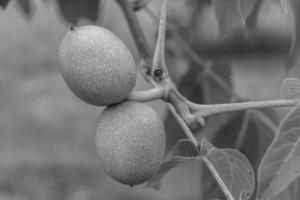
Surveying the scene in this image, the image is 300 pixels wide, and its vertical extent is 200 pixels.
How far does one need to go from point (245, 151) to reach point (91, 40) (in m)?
0.58

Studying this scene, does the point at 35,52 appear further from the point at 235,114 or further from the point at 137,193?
the point at 235,114

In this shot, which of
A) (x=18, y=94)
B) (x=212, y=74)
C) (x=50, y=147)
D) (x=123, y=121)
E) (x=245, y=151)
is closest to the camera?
(x=123, y=121)

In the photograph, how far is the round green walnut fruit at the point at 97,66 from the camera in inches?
40.4

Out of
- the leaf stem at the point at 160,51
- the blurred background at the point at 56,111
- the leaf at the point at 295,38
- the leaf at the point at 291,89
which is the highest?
the leaf stem at the point at 160,51

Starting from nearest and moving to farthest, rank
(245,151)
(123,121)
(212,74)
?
(123,121), (245,151), (212,74)

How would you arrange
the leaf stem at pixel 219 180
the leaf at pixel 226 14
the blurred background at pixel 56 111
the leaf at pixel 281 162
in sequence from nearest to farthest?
1. the leaf at pixel 281 162
2. the leaf stem at pixel 219 180
3. the leaf at pixel 226 14
4. the blurred background at pixel 56 111

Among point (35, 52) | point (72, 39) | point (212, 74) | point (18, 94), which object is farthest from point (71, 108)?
point (72, 39)

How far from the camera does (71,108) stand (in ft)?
14.6

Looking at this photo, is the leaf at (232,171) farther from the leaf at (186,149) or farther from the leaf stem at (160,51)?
the leaf stem at (160,51)

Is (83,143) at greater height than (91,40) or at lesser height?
lesser

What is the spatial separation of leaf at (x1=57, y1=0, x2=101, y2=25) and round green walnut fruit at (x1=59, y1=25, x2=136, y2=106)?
64 centimetres

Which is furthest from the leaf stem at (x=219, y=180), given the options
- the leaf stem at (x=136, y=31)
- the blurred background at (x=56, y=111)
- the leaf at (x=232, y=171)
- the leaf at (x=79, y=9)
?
the blurred background at (x=56, y=111)

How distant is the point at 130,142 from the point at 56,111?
3.41 metres

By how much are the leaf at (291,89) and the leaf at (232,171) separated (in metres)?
0.13
